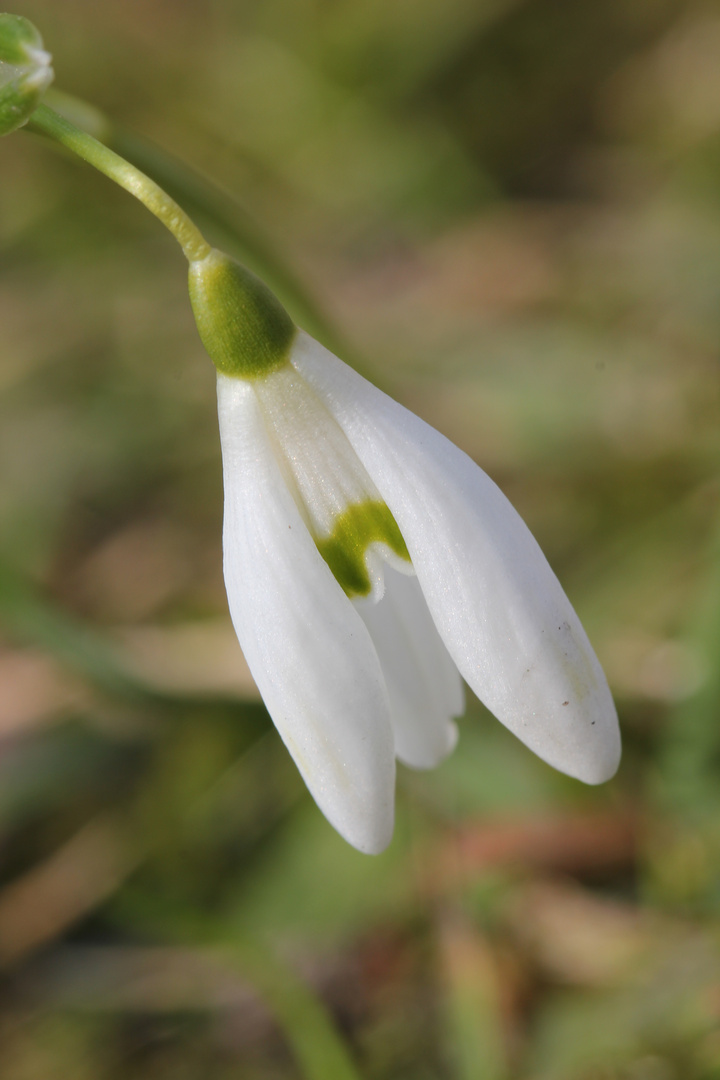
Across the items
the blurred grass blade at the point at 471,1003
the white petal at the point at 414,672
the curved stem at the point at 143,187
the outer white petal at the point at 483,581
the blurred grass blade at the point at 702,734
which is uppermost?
the curved stem at the point at 143,187

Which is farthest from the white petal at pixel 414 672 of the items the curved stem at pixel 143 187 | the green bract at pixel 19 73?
the green bract at pixel 19 73

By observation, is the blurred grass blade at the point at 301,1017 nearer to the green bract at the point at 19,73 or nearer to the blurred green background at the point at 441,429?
the blurred green background at the point at 441,429

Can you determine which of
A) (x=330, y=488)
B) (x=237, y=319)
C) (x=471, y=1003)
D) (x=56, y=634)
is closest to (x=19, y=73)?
(x=237, y=319)

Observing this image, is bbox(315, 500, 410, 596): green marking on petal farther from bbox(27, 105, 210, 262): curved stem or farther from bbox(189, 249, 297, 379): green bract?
bbox(27, 105, 210, 262): curved stem

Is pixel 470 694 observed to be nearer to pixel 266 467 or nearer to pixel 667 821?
pixel 667 821

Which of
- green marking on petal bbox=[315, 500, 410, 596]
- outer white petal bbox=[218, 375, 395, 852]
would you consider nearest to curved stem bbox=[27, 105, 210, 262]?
outer white petal bbox=[218, 375, 395, 852]

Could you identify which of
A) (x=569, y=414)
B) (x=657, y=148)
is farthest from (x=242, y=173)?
(x=569, y=414)

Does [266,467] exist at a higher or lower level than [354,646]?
higher
